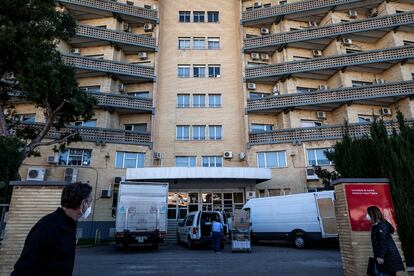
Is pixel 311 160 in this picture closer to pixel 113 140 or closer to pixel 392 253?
pixel 113 140

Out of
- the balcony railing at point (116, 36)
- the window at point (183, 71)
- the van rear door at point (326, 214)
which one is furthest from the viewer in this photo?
the window at point (183, 71)

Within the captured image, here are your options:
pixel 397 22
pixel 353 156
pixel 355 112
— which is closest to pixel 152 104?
pixel 355 112

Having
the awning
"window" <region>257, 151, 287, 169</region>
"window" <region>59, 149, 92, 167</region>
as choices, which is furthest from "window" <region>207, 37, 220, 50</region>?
"window" <region>59, 149, 92, 167</region>

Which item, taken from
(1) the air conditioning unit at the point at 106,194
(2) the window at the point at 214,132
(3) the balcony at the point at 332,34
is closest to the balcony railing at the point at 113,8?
(3) the balcony at the point at 332,34

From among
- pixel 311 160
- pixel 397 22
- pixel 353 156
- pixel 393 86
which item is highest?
pixel 397 22

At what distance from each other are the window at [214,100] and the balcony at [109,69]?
540 cm

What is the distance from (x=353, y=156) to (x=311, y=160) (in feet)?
49.2

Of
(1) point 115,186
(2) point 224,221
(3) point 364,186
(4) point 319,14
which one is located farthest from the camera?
(4) point 319,14

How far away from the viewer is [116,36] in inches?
1030

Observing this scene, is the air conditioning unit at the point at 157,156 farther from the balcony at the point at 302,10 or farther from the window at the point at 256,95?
the balcony at the point at 302,10

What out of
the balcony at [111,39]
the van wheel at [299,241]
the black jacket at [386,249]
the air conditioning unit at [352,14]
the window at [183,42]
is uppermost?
the air conditioning unit at [352,14]

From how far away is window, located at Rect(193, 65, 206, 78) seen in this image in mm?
27375

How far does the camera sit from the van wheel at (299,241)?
15.4m

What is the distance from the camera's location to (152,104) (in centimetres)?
2575
